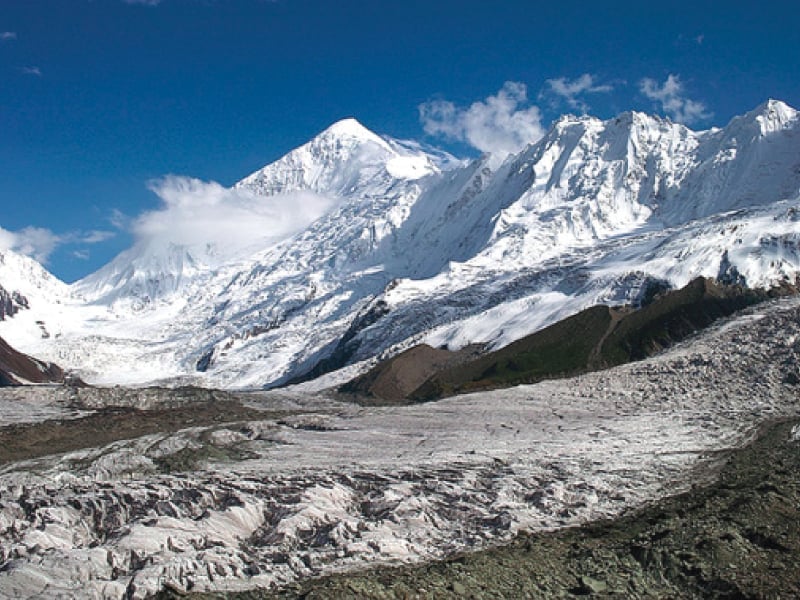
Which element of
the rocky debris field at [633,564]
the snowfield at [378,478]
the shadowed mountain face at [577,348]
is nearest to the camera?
the rocky debris field at [633,564]

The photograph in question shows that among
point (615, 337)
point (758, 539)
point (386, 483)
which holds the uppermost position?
point (615, 337)

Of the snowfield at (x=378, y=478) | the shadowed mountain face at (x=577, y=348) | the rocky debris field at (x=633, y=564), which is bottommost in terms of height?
the rocky debris field at (x=633, y=564)

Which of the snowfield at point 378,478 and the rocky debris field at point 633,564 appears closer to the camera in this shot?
the rocky debris field at point 633,564

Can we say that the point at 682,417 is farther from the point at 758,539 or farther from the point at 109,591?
the point at 109,591

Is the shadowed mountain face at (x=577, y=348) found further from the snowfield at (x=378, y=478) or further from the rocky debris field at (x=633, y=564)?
the rocky debris field at (x=633, y=564)

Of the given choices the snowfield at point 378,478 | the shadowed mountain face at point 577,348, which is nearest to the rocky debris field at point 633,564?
the snowfield at point 378,478

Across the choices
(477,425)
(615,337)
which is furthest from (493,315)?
(477,425)
